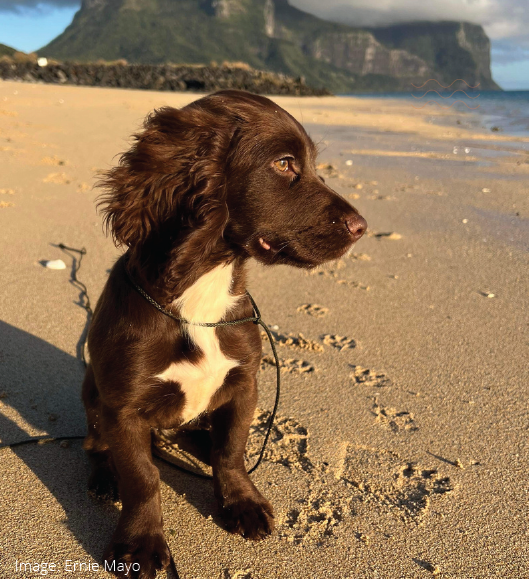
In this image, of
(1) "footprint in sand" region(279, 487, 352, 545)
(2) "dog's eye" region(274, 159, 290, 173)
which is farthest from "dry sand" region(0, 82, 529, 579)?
(2) "dog's eye" region(274, 159, 290, 173)

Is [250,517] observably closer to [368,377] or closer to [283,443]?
[283,443]

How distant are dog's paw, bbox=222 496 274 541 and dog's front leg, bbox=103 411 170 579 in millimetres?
281

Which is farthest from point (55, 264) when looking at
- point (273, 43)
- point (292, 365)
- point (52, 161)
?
point (273, 43)

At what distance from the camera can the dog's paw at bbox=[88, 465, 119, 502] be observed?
2236 mm

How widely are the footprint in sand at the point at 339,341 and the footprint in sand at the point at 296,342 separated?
0.10 metres

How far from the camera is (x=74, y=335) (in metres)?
3.54

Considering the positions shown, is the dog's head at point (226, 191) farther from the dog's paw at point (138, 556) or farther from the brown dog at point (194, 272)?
the dog's paw at point (138, 556)

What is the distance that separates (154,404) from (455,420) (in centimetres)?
162

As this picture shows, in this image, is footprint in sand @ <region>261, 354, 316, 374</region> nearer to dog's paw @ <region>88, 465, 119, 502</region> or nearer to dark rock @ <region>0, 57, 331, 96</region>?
dog's paw @ <region>88, 465, 119, 502</region>

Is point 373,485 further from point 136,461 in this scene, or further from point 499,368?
point 499,368

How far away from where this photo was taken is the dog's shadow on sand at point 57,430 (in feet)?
7.04

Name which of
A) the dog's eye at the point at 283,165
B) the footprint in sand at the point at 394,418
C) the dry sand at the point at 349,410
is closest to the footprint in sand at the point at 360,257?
the dry sand at the point at 349,410

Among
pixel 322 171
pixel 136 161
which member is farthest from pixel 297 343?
pixel 322 171

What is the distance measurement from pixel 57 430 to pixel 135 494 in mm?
840
